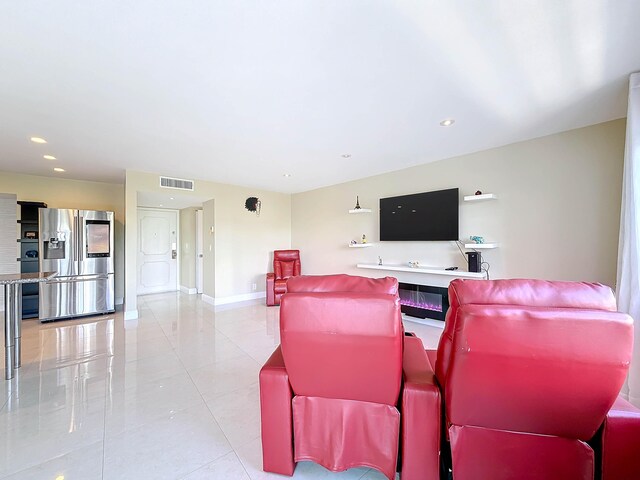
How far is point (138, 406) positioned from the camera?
207 cm

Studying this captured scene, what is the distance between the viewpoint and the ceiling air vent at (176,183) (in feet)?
15.4

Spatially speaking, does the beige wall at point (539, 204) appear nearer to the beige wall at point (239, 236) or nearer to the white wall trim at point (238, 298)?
the beige wall at point (239, 236)

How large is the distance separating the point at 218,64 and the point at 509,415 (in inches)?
99.0

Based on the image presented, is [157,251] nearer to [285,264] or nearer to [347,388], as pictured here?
[285,264]

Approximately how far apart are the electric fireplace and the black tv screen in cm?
80

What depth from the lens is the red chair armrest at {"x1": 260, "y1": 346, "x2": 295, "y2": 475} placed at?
1360 millimetres

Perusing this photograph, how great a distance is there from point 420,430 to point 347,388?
0.37 meters

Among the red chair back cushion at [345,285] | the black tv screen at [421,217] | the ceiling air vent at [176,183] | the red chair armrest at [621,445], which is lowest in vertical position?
the red chair armrest at [621,445]

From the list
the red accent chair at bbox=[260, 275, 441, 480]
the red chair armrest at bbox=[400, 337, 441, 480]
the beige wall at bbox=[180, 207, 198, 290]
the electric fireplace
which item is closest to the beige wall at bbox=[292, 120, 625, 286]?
the electric fireplace

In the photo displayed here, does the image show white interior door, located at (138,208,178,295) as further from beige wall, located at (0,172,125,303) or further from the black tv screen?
the black tv screen

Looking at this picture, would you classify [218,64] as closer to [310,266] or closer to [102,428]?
[102,428]

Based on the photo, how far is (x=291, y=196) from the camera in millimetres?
6645

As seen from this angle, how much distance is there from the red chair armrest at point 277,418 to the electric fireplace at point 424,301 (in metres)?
2.86

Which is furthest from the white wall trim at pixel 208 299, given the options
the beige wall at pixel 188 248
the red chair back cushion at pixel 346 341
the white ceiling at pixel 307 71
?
the red chair back cushion at pixel 346 341
